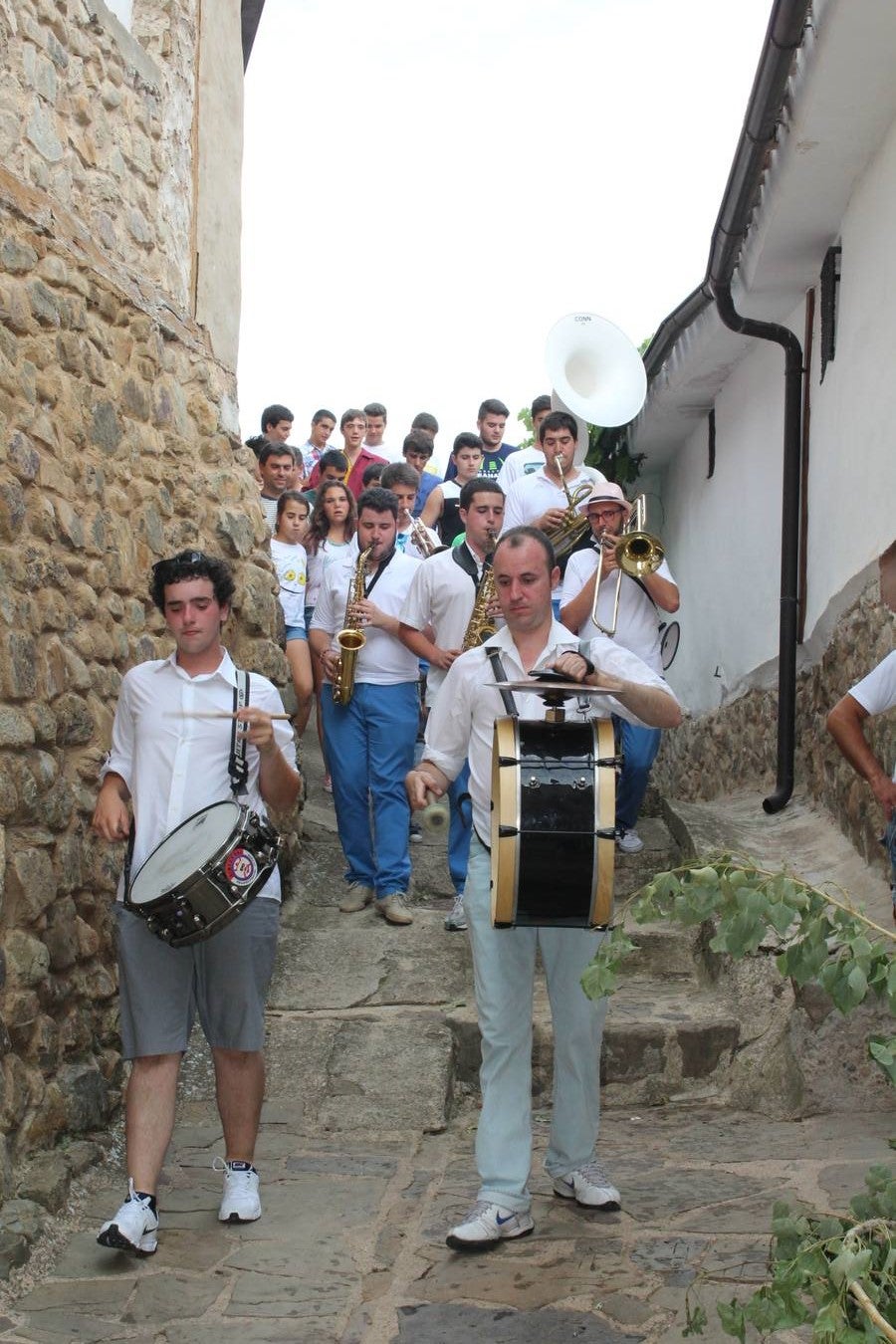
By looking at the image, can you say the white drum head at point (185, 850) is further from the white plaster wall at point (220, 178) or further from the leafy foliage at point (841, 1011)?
the white plaster wall at point (220, 178)

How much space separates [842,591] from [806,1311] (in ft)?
16.4

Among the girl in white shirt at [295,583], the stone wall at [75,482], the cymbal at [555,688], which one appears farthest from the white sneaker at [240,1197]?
the girl in white shirt at [295,583]

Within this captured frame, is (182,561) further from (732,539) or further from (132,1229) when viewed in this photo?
(732,539)

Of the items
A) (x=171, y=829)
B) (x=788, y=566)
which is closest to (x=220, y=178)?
(x=788, y=566)

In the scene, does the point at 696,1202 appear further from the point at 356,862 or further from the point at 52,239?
the point at 52,239

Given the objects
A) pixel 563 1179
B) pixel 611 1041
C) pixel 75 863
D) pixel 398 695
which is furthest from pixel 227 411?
pixel 563 1179

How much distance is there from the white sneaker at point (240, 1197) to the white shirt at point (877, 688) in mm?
2245

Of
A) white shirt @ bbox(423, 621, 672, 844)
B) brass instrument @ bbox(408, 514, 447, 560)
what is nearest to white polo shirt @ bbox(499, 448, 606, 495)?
brass instrument @ bbox(408, 514, 447, 560)

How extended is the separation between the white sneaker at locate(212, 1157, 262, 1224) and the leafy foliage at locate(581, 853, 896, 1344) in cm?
186

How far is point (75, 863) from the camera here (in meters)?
5.02

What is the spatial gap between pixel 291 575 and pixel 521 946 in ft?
13.5

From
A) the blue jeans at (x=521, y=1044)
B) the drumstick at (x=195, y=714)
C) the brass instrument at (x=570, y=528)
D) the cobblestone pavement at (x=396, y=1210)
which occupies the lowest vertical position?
the cobblestone pavement at (x=396, y=1210)

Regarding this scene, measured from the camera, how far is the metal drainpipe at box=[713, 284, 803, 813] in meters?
7.83

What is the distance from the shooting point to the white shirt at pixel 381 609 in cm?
689
